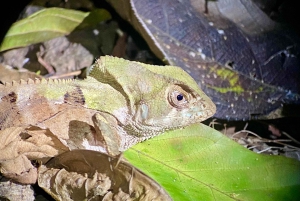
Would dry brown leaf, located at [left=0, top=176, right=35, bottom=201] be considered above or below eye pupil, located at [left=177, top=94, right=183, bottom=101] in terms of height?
below

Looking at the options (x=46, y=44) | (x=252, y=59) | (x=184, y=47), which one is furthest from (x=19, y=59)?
(x=252, y=59)

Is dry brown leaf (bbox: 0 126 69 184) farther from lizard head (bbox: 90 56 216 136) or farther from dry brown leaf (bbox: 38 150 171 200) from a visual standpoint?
lizard head (bbox: 90 56 216 136)

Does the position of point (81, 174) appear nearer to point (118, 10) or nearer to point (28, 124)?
point (28, 124)

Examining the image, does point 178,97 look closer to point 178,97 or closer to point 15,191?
point 178,97

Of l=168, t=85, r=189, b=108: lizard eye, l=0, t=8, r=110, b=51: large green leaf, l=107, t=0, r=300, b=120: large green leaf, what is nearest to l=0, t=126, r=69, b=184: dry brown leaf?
l=168, t=85, r=189, b=108: lizard eye

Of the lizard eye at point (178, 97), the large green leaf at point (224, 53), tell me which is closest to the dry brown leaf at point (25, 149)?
the lizard eye at point (178, 97)

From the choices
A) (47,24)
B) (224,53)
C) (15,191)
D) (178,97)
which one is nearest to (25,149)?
(15,191)
